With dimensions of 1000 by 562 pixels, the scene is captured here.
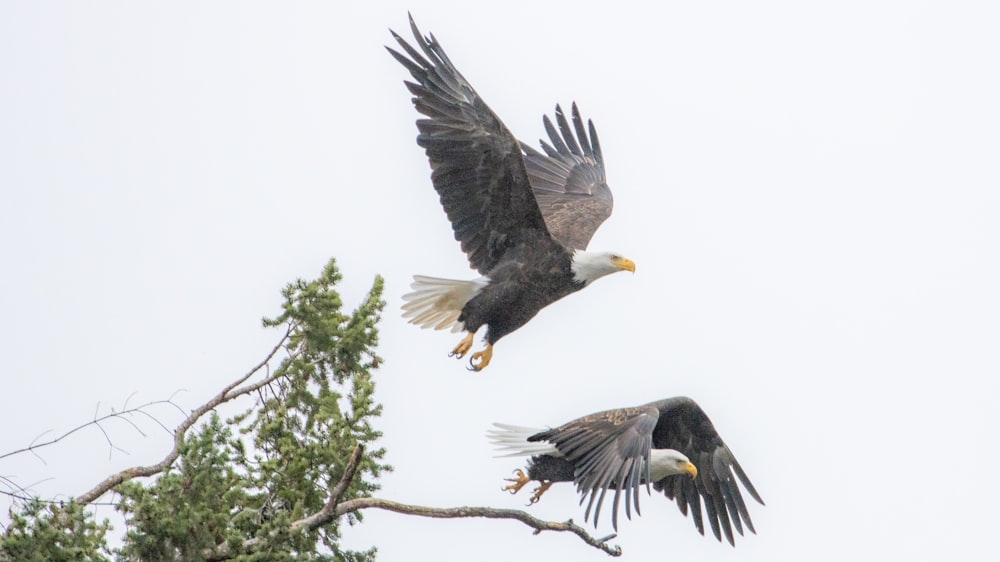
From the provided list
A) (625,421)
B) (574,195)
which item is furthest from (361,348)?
(574,195)

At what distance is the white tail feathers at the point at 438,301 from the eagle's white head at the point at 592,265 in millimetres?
582

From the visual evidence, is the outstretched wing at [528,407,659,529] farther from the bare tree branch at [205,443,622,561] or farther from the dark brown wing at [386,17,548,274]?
the dark brown wing at [386,17,548,274]

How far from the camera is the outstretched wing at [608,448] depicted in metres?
6.43

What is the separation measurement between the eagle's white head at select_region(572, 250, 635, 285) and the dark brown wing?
1.05 feet

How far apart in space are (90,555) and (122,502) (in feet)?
0.74

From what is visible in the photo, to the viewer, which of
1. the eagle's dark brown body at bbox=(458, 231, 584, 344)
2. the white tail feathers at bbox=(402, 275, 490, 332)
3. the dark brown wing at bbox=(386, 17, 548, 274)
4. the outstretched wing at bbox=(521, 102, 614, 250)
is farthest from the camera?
the outstretched wing at bbox=(521, 102, 614, 250)

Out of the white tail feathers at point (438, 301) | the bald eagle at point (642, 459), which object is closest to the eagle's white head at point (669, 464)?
the bald eagle at point (642, 459)

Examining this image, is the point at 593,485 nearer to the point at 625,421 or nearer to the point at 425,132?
the point at 625,421

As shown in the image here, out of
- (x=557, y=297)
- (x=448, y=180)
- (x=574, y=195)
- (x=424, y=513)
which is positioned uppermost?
(x=574, y=195)

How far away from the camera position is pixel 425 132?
7516 mm

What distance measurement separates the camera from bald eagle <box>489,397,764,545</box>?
6.53 m

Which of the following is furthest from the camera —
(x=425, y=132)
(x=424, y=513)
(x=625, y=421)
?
(x=425, y=132)

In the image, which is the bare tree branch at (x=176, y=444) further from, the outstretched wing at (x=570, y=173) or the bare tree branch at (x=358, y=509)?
the outstretched wing at (x=570, y=173)

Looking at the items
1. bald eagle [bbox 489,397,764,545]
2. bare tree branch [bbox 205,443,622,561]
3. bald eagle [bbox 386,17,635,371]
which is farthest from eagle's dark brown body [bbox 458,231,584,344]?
bare tree branch [bbox 205,443,622,561]
